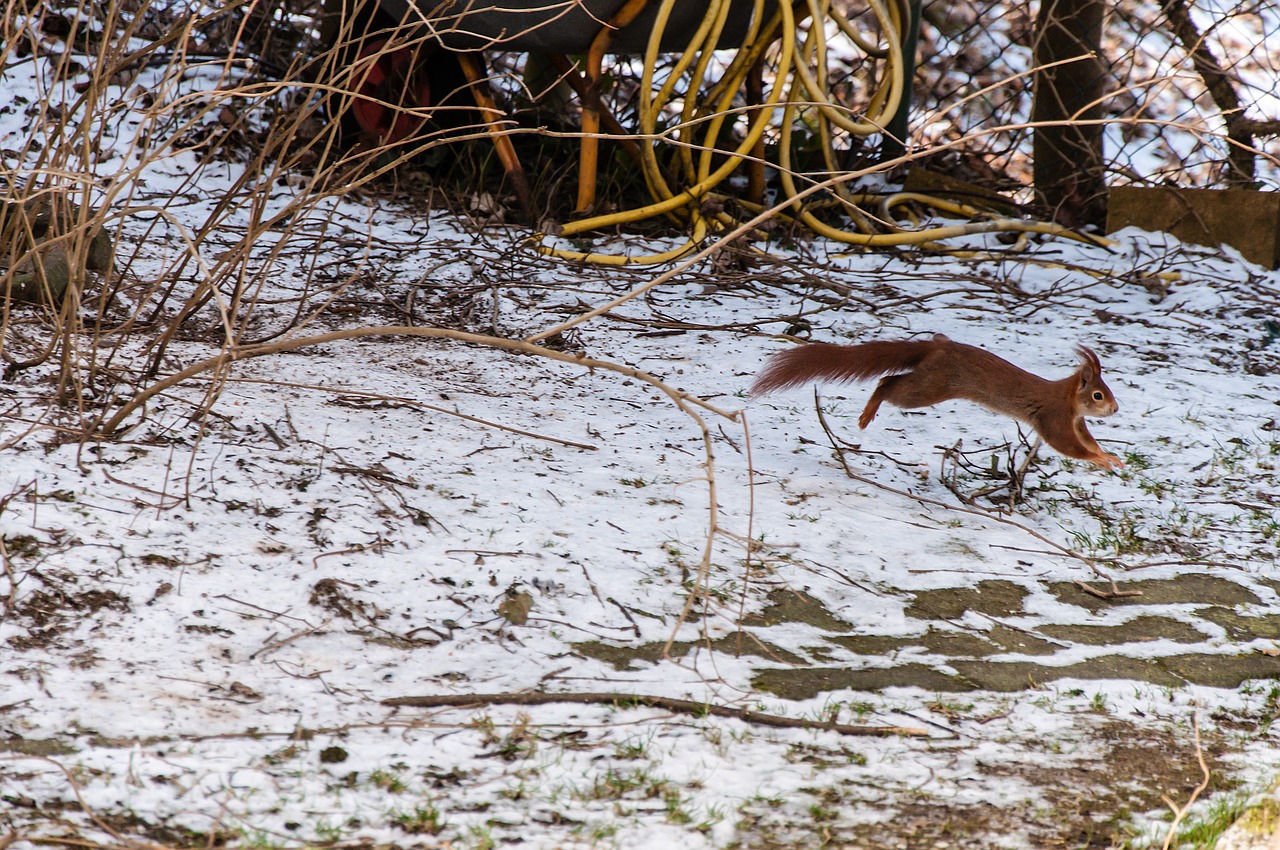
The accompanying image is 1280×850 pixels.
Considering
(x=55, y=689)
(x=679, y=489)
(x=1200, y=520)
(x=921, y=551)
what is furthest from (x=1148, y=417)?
(x=55, y=689)

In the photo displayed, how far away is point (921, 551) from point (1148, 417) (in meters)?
1.31

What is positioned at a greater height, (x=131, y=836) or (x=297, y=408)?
(x=297, y=408)

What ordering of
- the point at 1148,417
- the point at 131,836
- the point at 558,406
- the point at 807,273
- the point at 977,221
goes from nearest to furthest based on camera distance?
the point at 131,836 → the point at 558,406 → the point at 1148,417 → the point at 807,273 → the point at 977,221

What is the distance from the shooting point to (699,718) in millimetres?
1766

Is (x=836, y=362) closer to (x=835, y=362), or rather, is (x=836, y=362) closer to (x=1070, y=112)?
(x=835, y=362)

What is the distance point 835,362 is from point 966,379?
0.34 metres

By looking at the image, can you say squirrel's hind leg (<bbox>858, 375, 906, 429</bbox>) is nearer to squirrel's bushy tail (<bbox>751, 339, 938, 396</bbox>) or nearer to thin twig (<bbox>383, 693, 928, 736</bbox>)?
squirrel's bushy tail (<bbox>751, 339, 938, 396</bbox>)

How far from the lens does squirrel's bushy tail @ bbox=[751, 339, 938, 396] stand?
2723 millimetres

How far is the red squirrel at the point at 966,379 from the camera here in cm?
273

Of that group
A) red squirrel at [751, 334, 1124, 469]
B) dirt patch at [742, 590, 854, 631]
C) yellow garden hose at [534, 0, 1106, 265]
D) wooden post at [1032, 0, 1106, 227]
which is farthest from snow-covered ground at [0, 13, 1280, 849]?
wooden post at [1032, 0, 1106, 227]

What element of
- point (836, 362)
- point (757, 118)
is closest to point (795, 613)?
point (836, 362)

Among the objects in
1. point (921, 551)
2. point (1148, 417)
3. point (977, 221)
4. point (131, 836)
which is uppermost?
point (977, 221)

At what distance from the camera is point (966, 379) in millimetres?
2779

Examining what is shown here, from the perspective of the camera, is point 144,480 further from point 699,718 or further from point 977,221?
point 977,221
